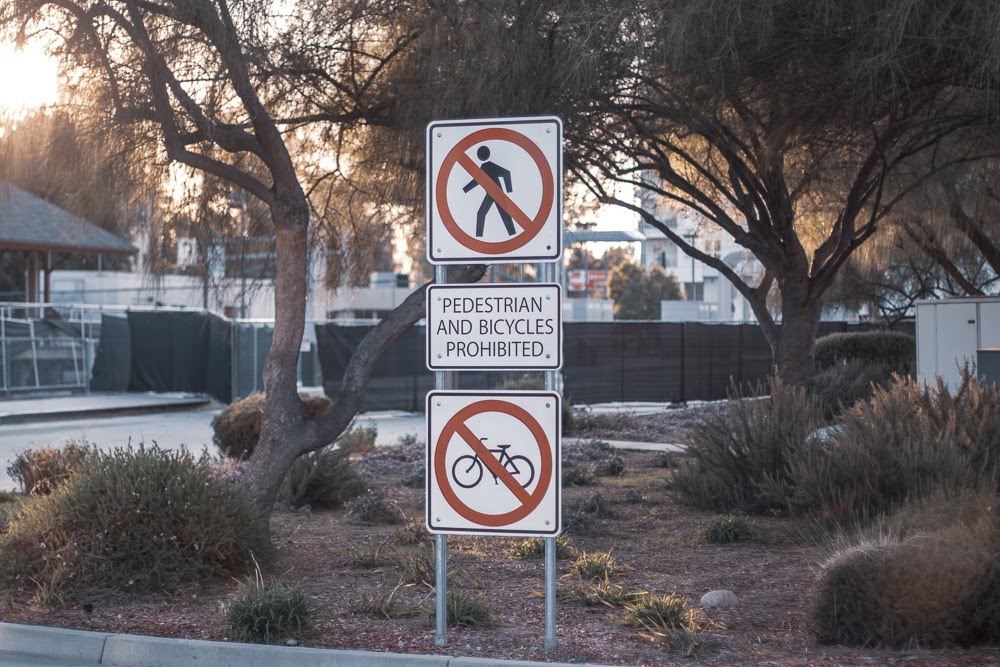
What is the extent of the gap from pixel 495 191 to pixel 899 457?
4.46 m

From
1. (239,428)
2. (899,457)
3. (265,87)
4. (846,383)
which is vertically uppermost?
(265,87)

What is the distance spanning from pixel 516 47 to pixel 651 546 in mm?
4153

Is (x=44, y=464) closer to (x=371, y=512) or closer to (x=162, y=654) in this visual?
(x=371, y=512)

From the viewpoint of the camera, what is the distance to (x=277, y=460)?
31.3 feet

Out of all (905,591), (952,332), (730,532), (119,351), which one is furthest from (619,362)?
(905,591)

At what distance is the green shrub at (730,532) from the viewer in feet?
31.0

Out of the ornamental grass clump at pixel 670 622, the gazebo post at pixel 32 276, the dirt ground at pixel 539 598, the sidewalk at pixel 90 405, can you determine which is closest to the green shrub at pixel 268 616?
the dirt ground at pixel 539 598

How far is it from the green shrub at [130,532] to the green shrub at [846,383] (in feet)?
39.6

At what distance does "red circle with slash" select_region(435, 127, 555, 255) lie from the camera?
614 cm

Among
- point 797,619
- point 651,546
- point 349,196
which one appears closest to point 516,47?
point 349,196

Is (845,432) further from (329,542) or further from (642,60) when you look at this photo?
(329,542)

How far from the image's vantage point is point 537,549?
8.97 meters

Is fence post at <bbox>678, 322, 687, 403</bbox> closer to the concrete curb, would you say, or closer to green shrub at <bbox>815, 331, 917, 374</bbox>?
green shrub at <bbox>815, 331, 917, 374</bbox>

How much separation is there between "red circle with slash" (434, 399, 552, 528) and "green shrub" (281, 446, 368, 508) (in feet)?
18.9
